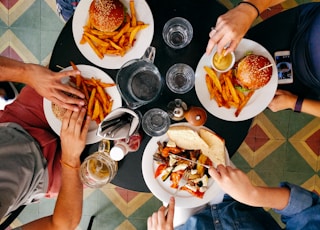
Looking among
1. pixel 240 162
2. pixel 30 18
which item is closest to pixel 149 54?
pixel 240 162

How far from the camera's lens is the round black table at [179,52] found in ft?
4.95

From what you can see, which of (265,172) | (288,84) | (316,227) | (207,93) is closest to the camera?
(316,227)

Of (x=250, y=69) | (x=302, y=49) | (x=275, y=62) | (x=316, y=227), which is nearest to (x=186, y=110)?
(x=250, y=69)

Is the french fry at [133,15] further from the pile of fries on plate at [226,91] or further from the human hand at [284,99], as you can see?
the human hand at [284,99]

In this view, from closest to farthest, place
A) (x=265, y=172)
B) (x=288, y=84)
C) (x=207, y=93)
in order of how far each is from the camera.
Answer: (x=207, y=93) → (x=288, y=84) → (x=265, y=172)

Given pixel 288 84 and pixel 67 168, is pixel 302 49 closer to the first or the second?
pixel 288 84

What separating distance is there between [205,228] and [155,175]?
0.31 meters

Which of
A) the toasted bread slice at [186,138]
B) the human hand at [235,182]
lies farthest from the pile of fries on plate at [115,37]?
the human hand at [235,182]

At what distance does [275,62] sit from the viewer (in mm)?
1580

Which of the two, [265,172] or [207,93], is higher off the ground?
[207,93]

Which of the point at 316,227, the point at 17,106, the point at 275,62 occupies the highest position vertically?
the point at 17,106

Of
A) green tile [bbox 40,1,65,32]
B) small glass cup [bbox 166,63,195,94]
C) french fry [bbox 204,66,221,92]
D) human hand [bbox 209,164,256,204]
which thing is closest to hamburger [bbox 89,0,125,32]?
small glass cup [bbox 166,63,195,94]

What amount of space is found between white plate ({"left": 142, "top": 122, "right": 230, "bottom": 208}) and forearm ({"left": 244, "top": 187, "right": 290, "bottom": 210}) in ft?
0.52

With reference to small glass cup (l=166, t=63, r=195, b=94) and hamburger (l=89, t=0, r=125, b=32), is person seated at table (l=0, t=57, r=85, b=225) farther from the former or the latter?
small glass cup (l=166, t=63, r=195, b=94)
